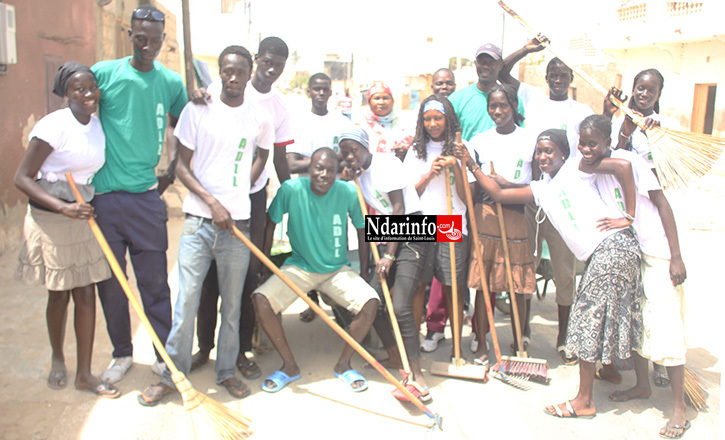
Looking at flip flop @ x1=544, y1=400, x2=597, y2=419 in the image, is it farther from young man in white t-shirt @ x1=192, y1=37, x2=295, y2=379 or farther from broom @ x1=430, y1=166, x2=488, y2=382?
young man in white t-shirt @ x1=192, y1=37, x2=295, y2=379

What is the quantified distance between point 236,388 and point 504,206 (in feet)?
7.37

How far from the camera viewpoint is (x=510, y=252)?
14.1 feet

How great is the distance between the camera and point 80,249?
3.65 m

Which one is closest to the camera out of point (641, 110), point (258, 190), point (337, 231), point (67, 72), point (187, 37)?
point (67, 72)

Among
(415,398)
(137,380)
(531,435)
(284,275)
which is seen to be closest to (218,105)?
(284,275)

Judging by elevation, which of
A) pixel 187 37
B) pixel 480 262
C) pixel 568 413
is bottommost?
pixel 568 413

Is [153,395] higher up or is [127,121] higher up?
[127,121]

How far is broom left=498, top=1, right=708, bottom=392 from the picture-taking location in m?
3.72

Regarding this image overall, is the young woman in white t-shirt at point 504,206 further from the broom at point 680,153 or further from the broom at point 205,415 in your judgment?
the broom at point 205,415

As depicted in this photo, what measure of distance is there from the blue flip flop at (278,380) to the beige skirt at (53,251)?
132 centimetres

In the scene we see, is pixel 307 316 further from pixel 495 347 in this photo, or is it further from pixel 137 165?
pixel 137 165

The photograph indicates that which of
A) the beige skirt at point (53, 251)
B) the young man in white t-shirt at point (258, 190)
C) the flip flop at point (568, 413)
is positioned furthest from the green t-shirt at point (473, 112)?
the beige skirt at point (53, 251)

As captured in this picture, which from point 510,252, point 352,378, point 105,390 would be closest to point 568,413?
point 510,252

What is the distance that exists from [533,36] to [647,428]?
9.35ft
